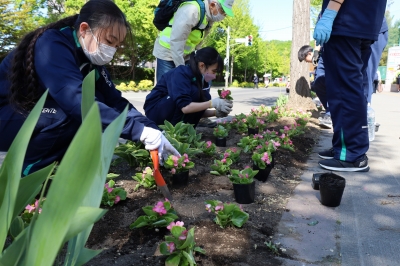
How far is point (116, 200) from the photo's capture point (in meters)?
1.95

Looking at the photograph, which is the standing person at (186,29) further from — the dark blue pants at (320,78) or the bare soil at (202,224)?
the bare soil at (202,224)

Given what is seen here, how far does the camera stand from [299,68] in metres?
7.36

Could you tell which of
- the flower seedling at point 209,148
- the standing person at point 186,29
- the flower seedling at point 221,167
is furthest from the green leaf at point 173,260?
the standing person at point 186,29

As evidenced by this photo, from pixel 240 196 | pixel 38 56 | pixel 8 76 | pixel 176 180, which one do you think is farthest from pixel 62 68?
pixel 240 196

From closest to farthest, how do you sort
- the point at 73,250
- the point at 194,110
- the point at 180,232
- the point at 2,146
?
1. the point at 73,250
2. the point at 180,232
3. the point at 2,146
4. the point at 194,110

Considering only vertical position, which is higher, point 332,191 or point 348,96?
point 348,96

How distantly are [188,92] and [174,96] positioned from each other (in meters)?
0.15

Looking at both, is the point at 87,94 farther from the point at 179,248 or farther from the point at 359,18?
the point at 359,18

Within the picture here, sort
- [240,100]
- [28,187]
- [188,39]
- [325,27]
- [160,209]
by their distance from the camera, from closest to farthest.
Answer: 1. [28,187]
2. [160,209]
3. [325,27]
4. [188,39]
5. [240,100]

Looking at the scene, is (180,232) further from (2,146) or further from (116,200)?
(2,146)

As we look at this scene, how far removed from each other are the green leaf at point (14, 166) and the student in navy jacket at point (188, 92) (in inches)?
115

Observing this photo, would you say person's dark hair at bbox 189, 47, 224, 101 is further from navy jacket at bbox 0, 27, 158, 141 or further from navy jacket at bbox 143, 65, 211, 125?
navy jacket at bbox 0, 27, 158, 141

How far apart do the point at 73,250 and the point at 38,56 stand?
1498 mm

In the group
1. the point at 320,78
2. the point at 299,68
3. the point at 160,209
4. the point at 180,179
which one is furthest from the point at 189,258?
the point at 299,68
